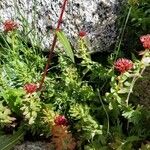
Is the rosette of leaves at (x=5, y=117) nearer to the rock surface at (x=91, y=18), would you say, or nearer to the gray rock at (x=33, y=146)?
the gray rock at (x=33, y=146)

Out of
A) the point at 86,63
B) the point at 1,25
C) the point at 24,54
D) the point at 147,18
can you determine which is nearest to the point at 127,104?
the point at 86,63

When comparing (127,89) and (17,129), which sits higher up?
(127,89)

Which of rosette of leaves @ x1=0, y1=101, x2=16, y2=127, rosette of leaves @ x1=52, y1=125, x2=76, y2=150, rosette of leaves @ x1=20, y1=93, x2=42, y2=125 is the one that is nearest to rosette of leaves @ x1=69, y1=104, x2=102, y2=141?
rosette of leaves @ x1=52, y1=125, x2=76, y2=150

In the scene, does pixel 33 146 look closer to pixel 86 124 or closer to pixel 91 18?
pixel 86 124

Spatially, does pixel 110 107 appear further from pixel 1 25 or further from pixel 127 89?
pixel 1 25

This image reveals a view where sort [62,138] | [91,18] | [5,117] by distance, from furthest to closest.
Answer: [91,18]
[5,117]
[62,138]

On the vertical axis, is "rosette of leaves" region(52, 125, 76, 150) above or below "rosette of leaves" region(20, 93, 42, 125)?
below

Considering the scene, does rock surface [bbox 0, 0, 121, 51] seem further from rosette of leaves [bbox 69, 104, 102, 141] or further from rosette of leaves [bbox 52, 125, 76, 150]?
rosette of leaves [bbox 52, 125, 76, 150]

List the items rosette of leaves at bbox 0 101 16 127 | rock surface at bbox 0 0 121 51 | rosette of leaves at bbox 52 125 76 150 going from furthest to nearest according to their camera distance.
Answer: rock surface at bbox 0 0 121 51
rosette of leaves at bbox 0 101 16 127
rosette of leaves at bbox 52 125 76 150

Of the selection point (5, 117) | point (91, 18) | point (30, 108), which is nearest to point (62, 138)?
point (30, 108)

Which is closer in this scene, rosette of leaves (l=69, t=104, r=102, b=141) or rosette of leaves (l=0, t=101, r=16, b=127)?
rosette of leaves (l=69, t=104, r=102, b=141)

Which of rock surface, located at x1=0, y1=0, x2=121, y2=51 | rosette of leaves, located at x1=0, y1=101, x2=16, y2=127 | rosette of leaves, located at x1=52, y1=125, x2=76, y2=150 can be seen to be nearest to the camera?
rosette of leaves, located at x1=52, y1=125, x2=76, y2=150
